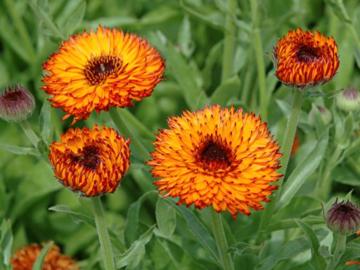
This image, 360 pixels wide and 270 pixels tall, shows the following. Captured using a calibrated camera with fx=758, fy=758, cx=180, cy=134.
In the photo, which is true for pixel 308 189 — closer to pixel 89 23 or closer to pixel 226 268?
pixel 226 268

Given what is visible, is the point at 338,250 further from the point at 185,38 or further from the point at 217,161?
the point at 185,38

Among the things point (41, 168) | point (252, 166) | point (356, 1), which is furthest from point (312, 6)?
point (252, 166)

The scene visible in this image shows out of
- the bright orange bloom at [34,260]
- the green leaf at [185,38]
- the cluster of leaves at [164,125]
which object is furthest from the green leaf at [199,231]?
the green leaf at [185,38]

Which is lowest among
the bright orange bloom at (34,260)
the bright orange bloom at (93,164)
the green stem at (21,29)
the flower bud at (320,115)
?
the bright orange bloom at (34,260)

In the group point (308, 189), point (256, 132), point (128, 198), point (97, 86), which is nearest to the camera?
point (256, 132)

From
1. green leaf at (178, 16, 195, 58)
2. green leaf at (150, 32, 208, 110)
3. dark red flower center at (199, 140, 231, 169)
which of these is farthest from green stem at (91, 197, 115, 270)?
green leaf at (178, 16, 195, 58)

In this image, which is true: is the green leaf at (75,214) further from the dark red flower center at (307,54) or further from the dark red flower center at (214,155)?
the dark red flower center at (307,54)
